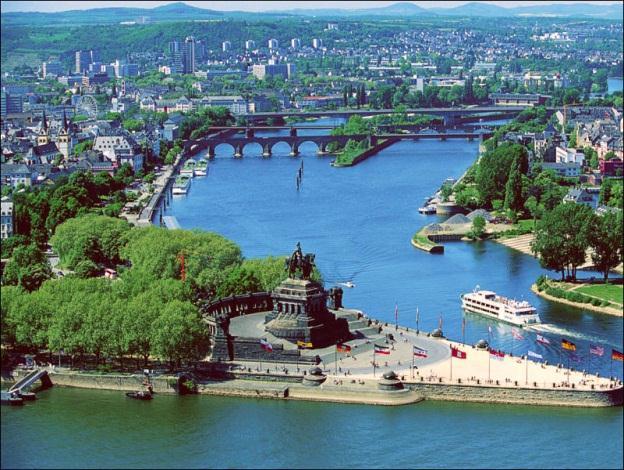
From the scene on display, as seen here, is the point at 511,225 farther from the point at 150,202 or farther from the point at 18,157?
the point at 18,157

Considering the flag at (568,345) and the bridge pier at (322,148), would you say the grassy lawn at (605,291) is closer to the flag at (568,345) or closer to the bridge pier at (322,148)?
the flag at (568,345)

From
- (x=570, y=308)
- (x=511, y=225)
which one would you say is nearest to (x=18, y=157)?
(x=511, y=225)

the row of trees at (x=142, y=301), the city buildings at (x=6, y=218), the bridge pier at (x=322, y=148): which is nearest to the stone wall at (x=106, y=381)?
the row of trees at (x=142, y=301)

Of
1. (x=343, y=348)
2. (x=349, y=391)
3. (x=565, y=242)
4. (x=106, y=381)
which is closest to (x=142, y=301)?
(x=106, y=381)

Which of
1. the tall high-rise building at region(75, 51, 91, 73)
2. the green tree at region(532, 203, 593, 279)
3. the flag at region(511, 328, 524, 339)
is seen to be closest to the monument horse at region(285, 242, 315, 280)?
the flag at region(511, 328, 524, 339)

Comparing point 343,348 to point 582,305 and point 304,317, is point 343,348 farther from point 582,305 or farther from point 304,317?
point 582,305

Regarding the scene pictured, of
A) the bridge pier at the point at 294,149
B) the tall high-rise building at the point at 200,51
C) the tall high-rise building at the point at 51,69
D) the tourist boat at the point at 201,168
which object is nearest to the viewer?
the tourist boat at the point at 201,168
